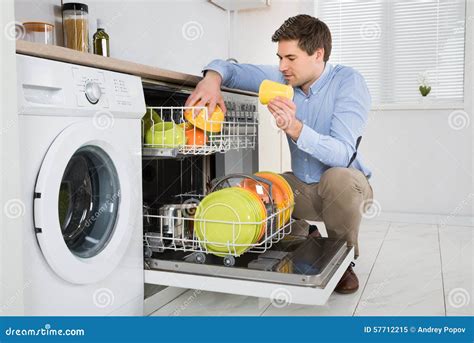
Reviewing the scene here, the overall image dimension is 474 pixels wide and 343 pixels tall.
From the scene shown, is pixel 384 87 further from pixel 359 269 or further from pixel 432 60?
pixel 359 269

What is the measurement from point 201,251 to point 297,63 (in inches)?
35.9

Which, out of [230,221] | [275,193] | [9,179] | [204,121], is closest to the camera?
[9,179]

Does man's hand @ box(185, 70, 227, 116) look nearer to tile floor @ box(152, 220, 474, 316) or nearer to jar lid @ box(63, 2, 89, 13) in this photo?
jar lid @ box(63, 2, 89, 13)

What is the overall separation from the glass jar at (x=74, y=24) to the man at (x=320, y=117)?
49 centimetres

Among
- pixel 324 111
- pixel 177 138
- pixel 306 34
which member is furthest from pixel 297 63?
pixel 177 138

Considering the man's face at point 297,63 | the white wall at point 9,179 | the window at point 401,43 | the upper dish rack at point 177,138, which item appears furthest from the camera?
the window at point 401,43

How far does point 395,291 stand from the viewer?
77.7 inches

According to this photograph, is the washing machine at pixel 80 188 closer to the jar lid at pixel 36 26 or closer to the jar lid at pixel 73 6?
the jar lid at pixel 36 26

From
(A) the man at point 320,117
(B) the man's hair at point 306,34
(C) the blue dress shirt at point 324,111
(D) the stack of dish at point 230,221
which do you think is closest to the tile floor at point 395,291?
(A) the man at point 320,117

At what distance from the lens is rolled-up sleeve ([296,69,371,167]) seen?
1774 mm

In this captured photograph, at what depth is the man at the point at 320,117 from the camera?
6.09 ft

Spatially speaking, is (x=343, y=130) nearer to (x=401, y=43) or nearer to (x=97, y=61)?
(x=97, y=61)
